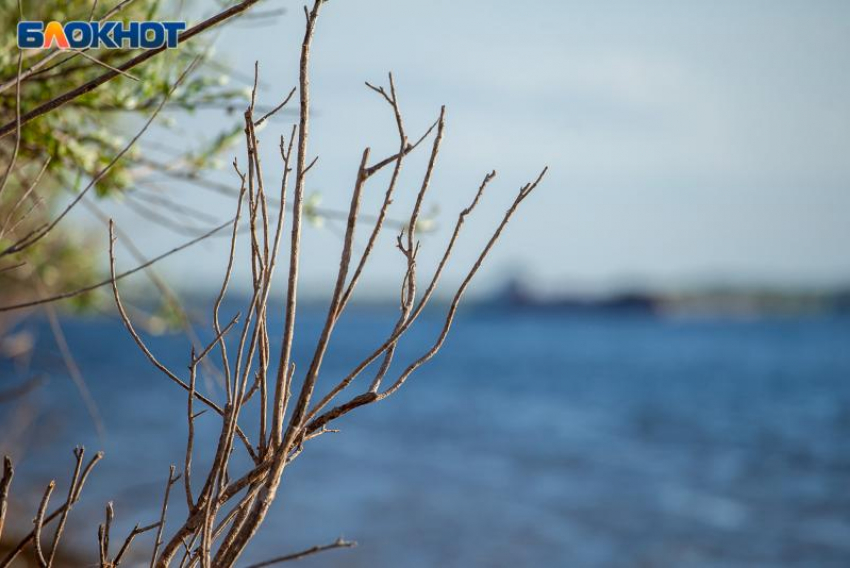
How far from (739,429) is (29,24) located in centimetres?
3202

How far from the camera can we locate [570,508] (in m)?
17.7

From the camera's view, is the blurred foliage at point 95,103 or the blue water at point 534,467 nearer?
the blurred foliage at point 95,103

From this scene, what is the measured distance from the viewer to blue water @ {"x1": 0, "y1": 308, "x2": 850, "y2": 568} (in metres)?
14.4

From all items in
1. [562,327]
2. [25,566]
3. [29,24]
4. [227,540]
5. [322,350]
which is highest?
[29,24]

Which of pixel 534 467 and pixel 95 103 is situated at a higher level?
pixel 95 103

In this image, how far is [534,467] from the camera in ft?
74.9

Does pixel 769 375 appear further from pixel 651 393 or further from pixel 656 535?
pixel 656 535

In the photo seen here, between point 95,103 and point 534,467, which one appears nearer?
point 95,103

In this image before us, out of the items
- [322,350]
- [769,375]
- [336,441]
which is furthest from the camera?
[769,375]

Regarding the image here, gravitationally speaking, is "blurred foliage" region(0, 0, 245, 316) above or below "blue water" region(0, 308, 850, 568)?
above

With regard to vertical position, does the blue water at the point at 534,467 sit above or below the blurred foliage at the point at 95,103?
below

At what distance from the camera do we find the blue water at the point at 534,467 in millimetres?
14414

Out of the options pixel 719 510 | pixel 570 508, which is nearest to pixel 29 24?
pixel 570 508

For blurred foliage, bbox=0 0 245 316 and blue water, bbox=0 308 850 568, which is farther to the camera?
blue water, bbox=0 308 850 568
